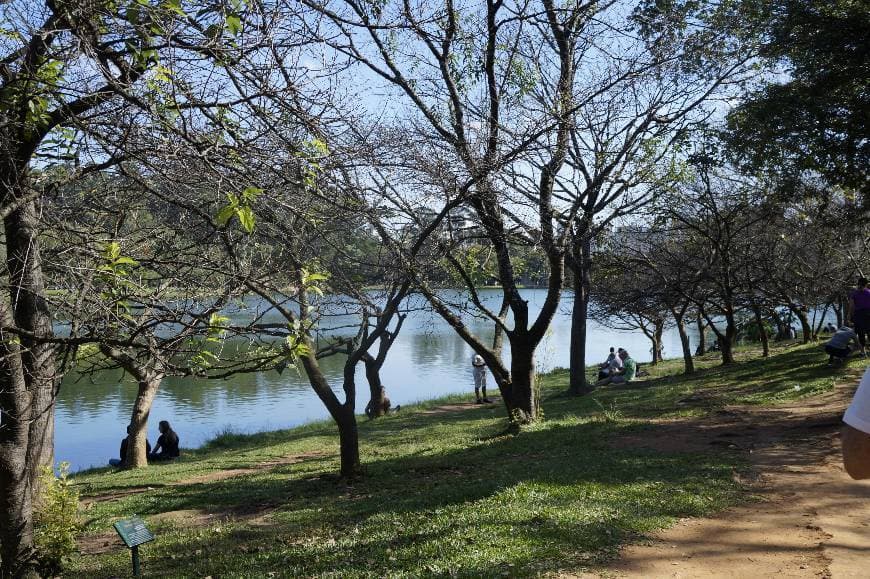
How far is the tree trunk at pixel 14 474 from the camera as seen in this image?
193 inches

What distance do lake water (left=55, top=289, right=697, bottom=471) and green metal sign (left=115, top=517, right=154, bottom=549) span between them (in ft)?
29.6

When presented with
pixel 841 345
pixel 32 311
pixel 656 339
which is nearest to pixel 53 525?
pixel 32 311

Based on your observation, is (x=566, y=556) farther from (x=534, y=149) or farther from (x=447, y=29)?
(x=447, y=29)

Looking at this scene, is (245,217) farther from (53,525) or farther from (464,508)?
(53,525)

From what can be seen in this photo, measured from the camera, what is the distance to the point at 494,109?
10.3 m

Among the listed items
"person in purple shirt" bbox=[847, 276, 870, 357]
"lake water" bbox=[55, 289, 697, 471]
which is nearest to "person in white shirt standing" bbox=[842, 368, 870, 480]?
"lake water" bbox=[55, 289, 697, 471]

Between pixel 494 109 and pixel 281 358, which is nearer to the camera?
pixel 281 358

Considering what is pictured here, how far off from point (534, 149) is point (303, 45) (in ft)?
14.8

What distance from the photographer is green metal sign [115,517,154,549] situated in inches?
199

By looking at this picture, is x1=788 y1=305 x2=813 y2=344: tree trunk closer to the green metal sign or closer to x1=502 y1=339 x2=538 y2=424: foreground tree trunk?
x1=502 y1=339 x2=538 y2=424: foreground tree trunk

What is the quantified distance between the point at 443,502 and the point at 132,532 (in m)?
2.85

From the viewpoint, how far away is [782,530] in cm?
557

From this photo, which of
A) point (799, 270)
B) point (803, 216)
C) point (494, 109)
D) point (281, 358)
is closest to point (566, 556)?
point (281, 358)

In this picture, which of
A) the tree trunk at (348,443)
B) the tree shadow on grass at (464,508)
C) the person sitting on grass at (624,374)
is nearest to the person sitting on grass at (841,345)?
the tree shadow on grass at (464,508)
